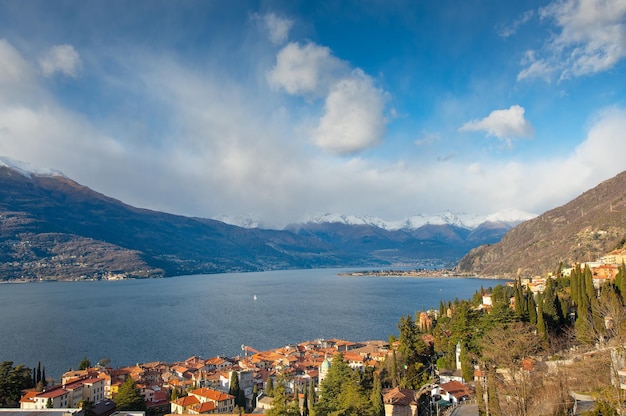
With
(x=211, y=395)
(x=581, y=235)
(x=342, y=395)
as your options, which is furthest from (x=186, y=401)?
(x=581, y=235)

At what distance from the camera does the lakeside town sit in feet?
79.9

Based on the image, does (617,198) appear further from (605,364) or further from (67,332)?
(67,332)

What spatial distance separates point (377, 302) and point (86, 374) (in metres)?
86.3

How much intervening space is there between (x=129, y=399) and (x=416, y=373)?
1004 inches

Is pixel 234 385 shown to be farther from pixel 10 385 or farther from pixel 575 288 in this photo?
pixel 575 288

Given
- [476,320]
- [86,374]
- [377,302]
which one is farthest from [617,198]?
[86,374]

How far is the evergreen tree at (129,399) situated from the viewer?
121 feet

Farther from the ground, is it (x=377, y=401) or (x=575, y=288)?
A: (x=575, y=288)

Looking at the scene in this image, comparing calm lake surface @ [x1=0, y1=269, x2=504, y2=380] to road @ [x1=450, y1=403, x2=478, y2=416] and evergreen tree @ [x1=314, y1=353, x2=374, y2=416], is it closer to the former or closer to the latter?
evergreen tree @ [x1=314, y1=353, x2=374, y2=416]

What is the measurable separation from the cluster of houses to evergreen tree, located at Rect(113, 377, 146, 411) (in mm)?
945

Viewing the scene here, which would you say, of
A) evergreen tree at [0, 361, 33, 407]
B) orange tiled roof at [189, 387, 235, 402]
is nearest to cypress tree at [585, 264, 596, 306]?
orange tiled roof at [189, 387, 235, 402]

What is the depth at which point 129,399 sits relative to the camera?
122ft

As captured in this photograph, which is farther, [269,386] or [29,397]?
[269,386]

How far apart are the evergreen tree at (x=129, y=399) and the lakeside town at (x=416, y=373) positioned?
0.11m
